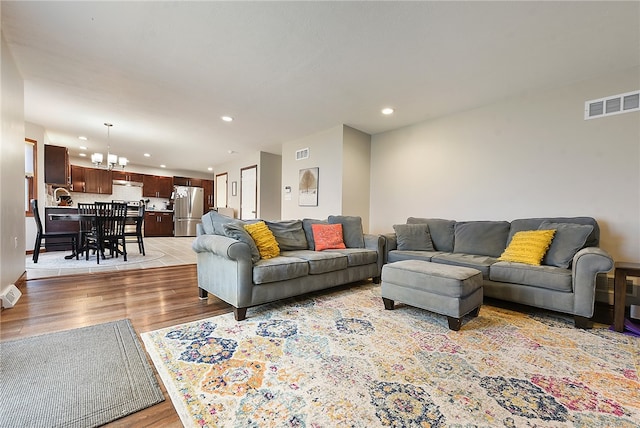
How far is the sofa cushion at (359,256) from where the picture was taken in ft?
10.5

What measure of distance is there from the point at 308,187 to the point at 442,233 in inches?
100

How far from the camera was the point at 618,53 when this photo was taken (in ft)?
8.09

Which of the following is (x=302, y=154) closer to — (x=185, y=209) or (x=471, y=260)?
(x=471, y=260)

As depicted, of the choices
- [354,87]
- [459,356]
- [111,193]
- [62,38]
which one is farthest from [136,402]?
[111,193]

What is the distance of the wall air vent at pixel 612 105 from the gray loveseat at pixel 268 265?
8.94 ft

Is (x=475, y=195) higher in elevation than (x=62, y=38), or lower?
lower

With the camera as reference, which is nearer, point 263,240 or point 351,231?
point 263,240

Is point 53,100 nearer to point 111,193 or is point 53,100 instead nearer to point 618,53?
point 111,193

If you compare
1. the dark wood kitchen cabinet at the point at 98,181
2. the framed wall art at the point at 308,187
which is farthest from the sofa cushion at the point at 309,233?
the dark wood kitchen cabinet at the point at 98,181

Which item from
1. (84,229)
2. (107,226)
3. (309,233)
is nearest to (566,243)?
(309,233)

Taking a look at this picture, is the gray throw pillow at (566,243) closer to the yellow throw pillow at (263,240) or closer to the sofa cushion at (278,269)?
the sofa cushion at (278,269)

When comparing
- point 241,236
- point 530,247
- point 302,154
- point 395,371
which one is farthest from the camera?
point 302,154

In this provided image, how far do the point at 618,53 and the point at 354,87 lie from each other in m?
2.50

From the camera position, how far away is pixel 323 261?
2.86 m
